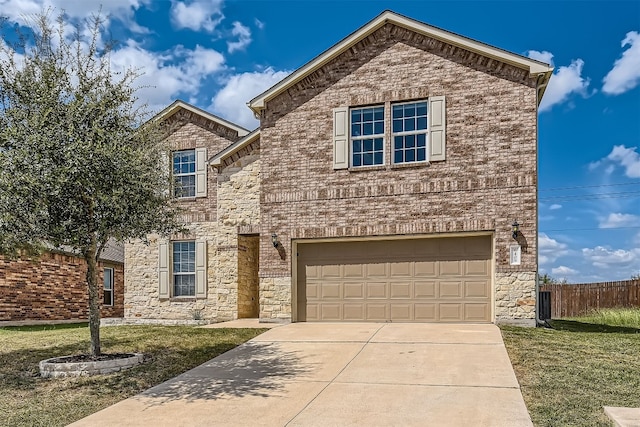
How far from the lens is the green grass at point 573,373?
7.07 meters

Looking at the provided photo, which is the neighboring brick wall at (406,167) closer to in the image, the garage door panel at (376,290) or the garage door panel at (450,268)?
the garage door panel at (450,268)

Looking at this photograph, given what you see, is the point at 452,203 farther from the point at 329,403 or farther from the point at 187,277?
the point at 187,277

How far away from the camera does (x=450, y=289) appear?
543 inches

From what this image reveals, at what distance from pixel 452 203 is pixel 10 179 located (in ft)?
31.6

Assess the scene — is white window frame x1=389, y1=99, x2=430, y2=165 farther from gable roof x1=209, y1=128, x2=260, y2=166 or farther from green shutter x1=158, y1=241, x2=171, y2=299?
green shutter x1=158, y1=241, x2=171, y2=299

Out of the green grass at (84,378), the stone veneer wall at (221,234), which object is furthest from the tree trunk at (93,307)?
the stone veneer wall at (221,234)

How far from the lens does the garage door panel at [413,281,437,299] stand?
13.9 m

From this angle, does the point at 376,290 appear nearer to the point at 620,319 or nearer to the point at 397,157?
the point at 397,157

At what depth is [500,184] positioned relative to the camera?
13422 mm

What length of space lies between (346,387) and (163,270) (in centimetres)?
1060

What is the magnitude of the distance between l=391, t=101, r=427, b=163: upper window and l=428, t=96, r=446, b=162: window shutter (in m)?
0.23

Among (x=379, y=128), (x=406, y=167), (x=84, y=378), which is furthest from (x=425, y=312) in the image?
(x=84, y=378)

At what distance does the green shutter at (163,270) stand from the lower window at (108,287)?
6719mm

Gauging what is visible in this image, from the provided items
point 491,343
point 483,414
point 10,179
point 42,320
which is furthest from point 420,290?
point 42,320
